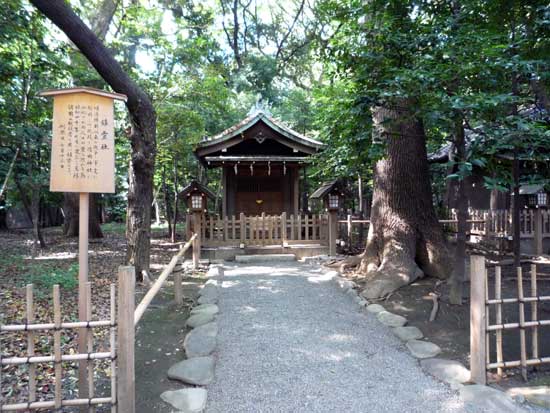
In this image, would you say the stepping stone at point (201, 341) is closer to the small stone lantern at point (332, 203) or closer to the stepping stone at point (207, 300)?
the stepping stone at point (207, 300)

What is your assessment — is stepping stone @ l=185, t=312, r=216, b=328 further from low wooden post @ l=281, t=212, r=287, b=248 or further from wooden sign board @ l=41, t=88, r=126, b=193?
low wooden post @ l=281, t=212, r=287, b=248

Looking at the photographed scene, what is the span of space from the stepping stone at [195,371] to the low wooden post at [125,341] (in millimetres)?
778

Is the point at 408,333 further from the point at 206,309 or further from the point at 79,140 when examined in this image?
the point at 79,140

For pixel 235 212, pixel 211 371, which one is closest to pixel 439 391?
pixel 211 371

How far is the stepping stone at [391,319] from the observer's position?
207 inches

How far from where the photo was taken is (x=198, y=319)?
5438 millimetres

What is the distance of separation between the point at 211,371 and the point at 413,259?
4998mm

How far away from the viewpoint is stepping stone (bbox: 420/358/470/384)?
3615 millimetres

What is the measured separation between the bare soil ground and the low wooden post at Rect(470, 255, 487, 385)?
0.26m

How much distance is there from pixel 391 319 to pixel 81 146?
4.68 meters

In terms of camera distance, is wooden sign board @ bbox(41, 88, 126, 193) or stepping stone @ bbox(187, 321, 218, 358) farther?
stepping stone @ bbox(187, 321, 218, 358)

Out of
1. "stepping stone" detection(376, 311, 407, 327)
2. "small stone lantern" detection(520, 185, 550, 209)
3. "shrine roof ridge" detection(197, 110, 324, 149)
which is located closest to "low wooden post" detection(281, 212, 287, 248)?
"shrine roof ridge" detection(197, 110, 324, 149)

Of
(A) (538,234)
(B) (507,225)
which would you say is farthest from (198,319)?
(A) (538,234)

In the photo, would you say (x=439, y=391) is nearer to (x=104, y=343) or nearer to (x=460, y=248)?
(x=460, y=248)
